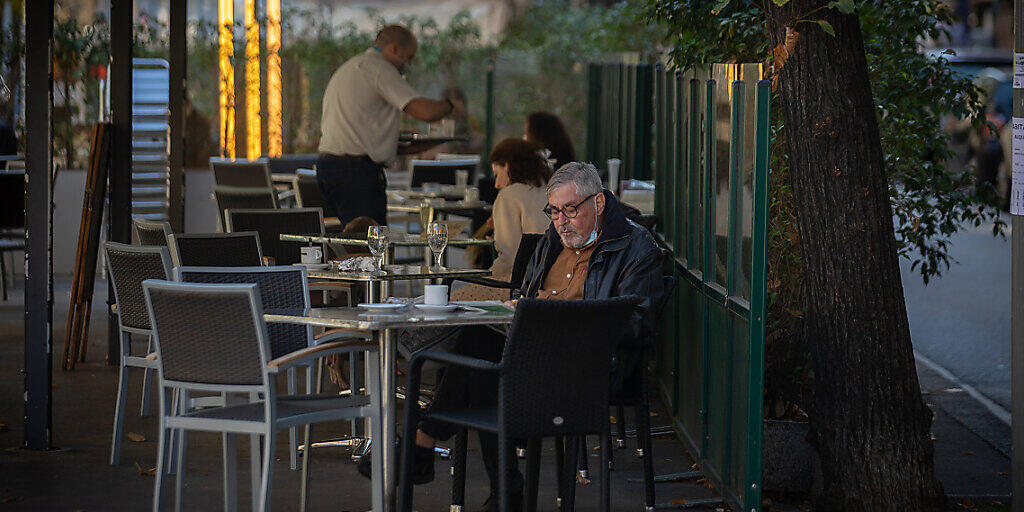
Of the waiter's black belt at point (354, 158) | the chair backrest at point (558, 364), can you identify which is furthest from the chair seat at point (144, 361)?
the waiter's black belt at point (354, 158)

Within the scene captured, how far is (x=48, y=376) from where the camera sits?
6617mm

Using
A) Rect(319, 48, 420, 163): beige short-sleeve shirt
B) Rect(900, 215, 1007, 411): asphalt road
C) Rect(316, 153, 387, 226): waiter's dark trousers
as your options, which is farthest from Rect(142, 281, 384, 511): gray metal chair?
Rect(319, 48, 420, 163): beige short-sleeve shirt

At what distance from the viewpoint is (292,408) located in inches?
197

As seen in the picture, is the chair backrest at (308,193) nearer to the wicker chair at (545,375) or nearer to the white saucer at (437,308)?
the white saucer at (437,308)

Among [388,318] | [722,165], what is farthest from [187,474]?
[722,165]

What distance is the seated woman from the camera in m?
7.65

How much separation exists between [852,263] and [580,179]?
1.05 meters

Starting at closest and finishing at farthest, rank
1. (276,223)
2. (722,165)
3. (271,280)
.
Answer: (271,280)
(722,165)
(276,223)

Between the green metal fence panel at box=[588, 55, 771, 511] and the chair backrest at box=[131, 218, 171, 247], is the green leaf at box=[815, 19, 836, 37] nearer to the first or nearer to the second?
the green metal fence panel at box=[588, 55, 771, 511]

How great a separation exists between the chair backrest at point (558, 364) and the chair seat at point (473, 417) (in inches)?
3.9

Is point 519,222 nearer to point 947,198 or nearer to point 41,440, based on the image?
point 947,198

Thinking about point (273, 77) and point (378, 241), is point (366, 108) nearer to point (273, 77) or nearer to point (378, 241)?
point (378, 241)

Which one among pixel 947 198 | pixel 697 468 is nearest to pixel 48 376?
pixel 697 468

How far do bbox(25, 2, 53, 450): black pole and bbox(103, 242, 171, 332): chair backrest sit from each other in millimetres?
308
